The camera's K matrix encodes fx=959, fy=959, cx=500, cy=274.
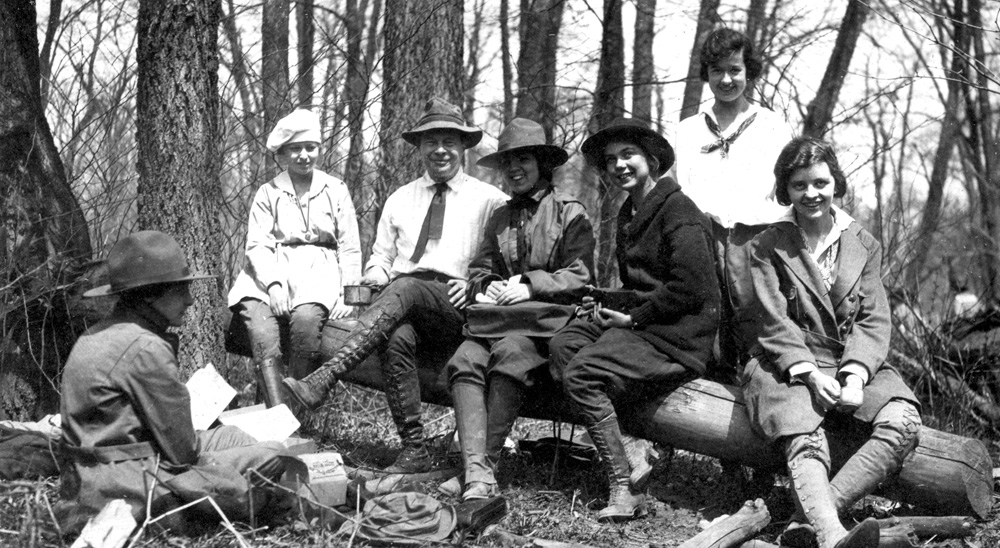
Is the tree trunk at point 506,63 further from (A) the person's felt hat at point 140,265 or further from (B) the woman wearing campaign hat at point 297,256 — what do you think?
(A) the person's felt hat at point 140,265

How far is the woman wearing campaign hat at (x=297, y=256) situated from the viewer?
19.4 feet

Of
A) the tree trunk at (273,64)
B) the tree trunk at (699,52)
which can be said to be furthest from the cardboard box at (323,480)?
the tree trunk at (699,52)

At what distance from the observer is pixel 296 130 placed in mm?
6102

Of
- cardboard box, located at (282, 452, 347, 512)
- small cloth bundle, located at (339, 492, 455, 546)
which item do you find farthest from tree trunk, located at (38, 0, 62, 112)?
small cloth bundle, located at (339, 492, 455, 546)

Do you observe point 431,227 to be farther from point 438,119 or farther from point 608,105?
point 608,105

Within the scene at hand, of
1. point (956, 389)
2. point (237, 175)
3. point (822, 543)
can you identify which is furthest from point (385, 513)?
point (237, 175)

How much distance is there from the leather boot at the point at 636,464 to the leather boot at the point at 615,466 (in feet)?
0.09

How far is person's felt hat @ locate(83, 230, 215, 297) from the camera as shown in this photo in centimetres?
399

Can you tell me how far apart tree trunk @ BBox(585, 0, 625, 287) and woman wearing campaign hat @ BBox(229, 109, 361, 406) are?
2.79 meters

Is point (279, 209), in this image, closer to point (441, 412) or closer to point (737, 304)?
point (441, 412)

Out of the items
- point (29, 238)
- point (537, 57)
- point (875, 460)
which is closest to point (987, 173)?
point (537, 57)

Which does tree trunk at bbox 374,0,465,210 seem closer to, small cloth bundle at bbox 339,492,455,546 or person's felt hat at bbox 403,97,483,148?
person's felt hat at bbox 403,97,483,148

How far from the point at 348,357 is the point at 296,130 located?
1668 millimetres

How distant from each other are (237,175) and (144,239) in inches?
199
